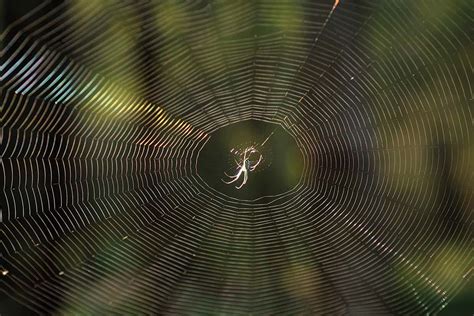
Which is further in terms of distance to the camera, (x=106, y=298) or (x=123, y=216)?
(x=123, y=216)

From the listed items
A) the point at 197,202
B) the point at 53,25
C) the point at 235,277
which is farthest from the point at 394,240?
the point at 53,25

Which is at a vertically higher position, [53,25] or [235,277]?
[53,25]

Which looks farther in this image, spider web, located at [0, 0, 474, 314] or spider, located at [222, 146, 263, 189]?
spider, located at [222, 146, 263, 189]

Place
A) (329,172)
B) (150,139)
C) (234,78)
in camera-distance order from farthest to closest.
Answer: (329,172) < (150,139) < (234,78)

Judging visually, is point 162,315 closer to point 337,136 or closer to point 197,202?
point 197,202

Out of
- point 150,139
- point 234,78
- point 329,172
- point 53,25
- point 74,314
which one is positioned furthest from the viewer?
point 329,172

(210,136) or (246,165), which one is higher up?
(210,136)

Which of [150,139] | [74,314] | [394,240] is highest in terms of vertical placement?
[150,139]

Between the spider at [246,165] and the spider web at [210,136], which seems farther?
the spider at [246,165]
